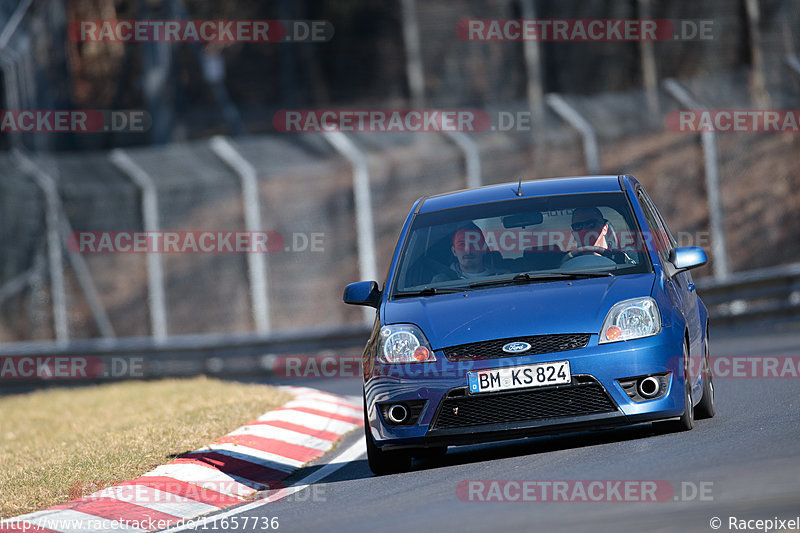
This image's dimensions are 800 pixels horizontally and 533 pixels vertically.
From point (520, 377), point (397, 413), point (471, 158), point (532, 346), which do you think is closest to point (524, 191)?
point (532, 346)

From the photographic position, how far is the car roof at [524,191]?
362 inches

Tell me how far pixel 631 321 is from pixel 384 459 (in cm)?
169

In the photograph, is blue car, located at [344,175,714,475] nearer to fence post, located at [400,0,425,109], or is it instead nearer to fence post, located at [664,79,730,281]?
fence post, located at [664,79,730,281]

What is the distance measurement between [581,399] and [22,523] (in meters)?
3.15

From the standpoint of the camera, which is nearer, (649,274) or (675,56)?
(649,274)

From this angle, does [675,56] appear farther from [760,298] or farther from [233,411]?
[233,411]

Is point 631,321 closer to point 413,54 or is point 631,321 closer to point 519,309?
point 519,309

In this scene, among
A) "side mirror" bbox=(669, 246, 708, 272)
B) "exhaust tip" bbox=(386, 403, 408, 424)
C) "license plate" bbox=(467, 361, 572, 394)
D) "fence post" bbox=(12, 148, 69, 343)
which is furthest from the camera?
"fence post" bbox=(12, 148, 69, 343)

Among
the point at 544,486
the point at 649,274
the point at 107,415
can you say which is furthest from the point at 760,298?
the point at 544,486

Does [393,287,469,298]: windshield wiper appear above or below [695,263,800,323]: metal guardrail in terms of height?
above

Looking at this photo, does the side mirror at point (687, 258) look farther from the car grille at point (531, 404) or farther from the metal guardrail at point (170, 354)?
the metal guardrail at point (170, 354)

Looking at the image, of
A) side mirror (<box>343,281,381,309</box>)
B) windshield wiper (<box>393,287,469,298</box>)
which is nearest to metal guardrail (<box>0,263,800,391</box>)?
side mirror (<box>343,281,381,309</box>)

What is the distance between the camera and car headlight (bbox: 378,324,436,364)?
26.1 ft

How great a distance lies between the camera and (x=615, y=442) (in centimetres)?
835
